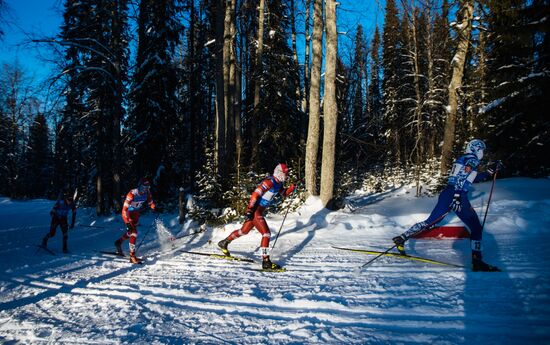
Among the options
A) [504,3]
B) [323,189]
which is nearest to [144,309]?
[323,189]

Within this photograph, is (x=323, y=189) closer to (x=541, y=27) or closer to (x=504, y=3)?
(x=504, y=3)

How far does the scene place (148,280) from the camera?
5.56 meters

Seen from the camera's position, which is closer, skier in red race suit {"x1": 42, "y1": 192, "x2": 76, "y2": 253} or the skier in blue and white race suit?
the skier in blue and white race suit

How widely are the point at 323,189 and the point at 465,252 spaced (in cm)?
522

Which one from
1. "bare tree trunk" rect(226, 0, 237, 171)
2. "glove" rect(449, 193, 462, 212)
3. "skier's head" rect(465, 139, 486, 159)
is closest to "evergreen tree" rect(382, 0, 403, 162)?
"bare tree trunk" rect(226, 0, 237, 171)

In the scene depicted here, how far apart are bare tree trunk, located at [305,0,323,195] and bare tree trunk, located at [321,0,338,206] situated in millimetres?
A: 604

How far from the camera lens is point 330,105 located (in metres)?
10.6

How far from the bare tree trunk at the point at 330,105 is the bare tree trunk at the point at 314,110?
60 cm

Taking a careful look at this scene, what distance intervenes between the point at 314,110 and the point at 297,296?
8090mm

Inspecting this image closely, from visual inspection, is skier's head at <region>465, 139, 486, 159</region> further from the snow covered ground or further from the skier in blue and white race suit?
the snow covered ground

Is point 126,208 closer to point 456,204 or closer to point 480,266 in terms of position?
point 456,204

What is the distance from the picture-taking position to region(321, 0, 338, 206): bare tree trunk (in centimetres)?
1066

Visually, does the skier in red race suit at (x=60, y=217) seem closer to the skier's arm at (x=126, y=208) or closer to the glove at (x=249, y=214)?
the skier's arm at (x=126, y=208)

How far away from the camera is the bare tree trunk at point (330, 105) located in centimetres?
1066
